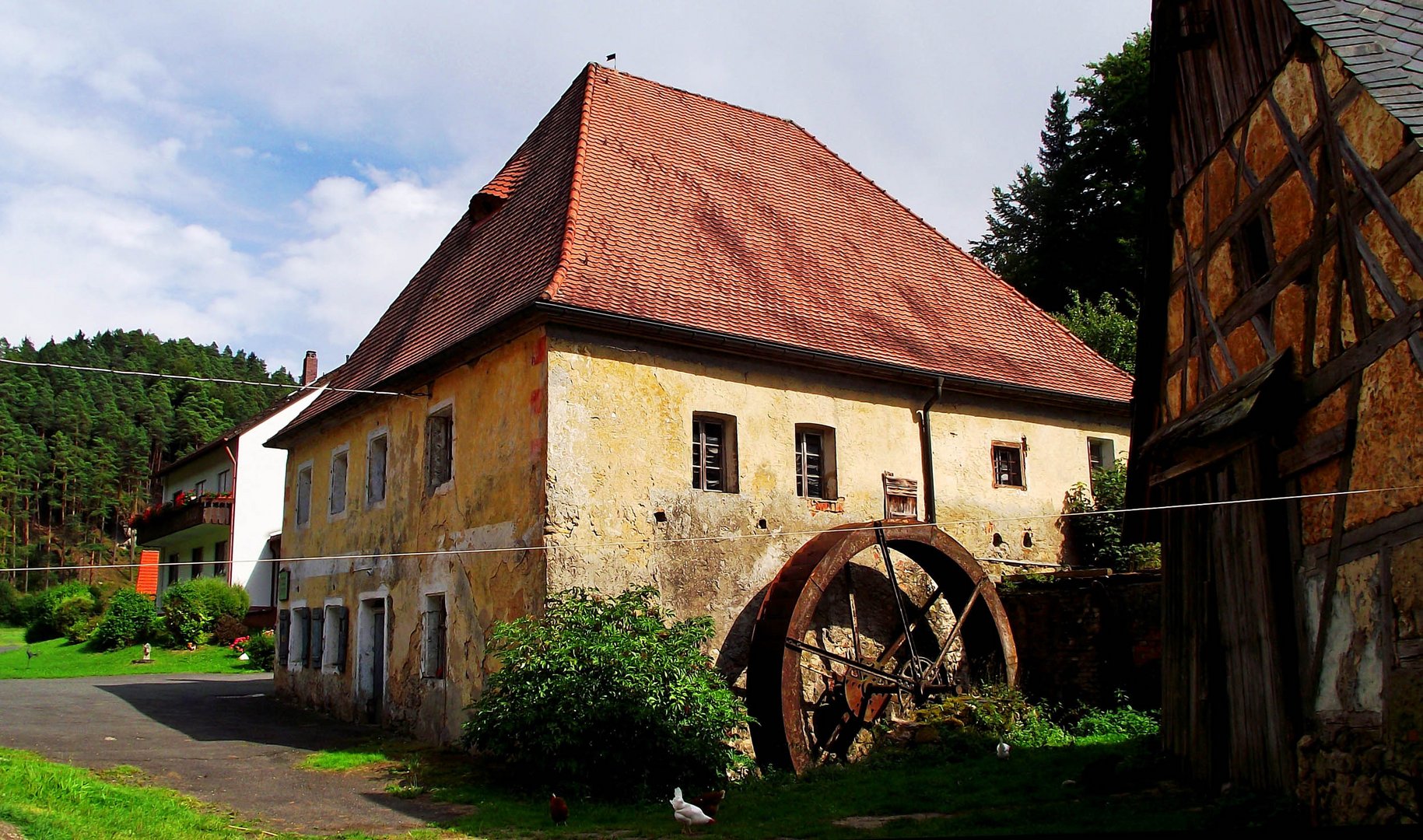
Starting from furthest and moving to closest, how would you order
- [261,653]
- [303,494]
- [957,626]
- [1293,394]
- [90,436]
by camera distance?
[90,436] → [261,653] → [303,494] → [957,626] → [1293,394]

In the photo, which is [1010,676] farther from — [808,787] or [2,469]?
[2,469]

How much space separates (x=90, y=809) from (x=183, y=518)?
2634 centimetres

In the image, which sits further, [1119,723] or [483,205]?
[483,205]

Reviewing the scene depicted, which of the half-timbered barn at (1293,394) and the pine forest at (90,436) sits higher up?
the pine forest at (90,436)

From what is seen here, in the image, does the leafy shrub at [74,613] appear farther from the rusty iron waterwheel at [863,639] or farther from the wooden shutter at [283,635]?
the rusty iron waterwheel at [863,639]

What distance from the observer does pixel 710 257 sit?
48.0ft

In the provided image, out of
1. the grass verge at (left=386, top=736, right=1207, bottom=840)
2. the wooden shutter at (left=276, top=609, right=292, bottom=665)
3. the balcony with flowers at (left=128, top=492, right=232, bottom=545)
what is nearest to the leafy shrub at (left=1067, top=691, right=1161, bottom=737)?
the grass verge at (left=386, top=736, right=1207, bottom=840)

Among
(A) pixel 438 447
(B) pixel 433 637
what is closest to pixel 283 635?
(B) pixel 433 637

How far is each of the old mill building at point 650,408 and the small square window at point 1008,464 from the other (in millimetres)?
33

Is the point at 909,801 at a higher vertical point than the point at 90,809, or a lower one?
lower

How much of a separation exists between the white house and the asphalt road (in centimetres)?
1161

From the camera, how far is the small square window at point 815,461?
550 inches

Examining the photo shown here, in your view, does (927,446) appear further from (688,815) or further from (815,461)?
(688,815)

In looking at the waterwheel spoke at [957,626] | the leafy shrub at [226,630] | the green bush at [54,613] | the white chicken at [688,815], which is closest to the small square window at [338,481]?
the waterwheel spoke at [957,626]
